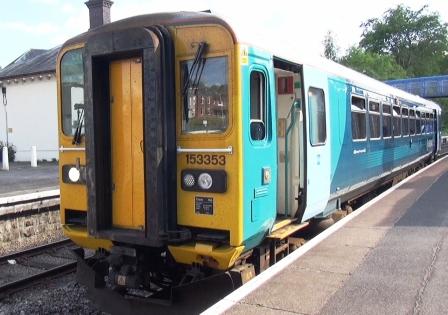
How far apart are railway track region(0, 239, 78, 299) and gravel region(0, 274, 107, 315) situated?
14 cm

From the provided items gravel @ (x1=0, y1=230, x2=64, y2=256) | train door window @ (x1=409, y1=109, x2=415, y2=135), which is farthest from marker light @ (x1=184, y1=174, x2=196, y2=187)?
train door window @ (x1=409, y1=109, x2=415, y2=135)

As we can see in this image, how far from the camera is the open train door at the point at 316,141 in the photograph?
5902 mm

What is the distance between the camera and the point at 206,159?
4707mm

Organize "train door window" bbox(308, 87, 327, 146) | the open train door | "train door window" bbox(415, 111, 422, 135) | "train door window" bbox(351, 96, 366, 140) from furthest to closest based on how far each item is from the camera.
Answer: "train door window" bbox(415, 111, 422, 135) < "train door window" bbox(351, 96, 366, 140) < "train door window" bbox(308, 87, 327, 146) < the open train door

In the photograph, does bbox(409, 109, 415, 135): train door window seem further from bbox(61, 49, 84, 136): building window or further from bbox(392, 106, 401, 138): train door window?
bbox(61, 49, 84, 136): building window

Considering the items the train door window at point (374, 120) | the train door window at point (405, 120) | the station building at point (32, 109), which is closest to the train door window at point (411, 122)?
the train door window at point (405, 120)

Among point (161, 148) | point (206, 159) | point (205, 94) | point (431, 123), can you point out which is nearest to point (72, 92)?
point (161, 148)

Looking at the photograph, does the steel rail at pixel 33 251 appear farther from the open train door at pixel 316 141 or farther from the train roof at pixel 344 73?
the train roof at pixel 344 73

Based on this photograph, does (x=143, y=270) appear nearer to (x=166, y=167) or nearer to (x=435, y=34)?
(x=166, y=167)

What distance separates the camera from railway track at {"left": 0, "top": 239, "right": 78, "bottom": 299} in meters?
6.80

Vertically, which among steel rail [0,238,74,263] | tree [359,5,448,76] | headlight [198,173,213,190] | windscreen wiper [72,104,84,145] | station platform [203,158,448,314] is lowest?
steel rail [0,238,74,263]

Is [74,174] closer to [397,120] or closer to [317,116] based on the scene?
[317,116]

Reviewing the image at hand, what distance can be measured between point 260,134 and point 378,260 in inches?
84.1

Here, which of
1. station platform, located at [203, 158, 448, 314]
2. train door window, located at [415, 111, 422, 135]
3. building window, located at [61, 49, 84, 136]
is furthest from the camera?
train door window, located at [415, 111, 422, 135]
